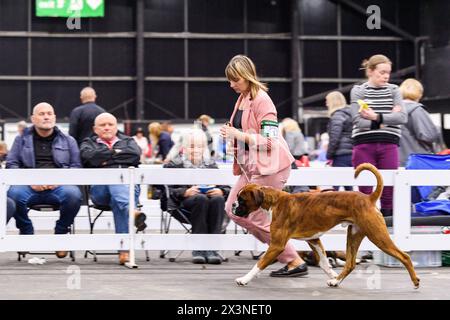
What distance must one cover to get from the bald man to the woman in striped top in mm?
4286

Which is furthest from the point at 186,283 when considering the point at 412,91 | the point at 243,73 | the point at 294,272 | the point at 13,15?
the point at 13,15

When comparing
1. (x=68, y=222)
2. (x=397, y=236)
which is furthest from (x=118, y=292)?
(x=397, y=236)

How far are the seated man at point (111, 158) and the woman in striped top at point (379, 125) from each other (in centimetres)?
208

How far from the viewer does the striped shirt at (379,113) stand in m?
8.18

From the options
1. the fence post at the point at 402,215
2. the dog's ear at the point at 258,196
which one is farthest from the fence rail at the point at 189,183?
the dog's ear at the point at 258,196

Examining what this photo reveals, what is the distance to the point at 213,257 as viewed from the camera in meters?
8.33

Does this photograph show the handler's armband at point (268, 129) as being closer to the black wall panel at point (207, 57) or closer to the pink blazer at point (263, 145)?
the pink blazer at point (263, 145)

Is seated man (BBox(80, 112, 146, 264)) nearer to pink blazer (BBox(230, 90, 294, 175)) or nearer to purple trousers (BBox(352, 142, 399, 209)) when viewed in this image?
pink blazer (BBox(230, 90, 294, 175))

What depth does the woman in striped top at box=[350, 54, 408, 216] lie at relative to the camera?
8188 mm

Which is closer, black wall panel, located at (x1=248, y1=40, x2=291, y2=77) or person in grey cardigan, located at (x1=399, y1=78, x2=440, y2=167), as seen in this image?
person in grey cardigan, located at (x1=399, y1=78, x2=440, y2=167)

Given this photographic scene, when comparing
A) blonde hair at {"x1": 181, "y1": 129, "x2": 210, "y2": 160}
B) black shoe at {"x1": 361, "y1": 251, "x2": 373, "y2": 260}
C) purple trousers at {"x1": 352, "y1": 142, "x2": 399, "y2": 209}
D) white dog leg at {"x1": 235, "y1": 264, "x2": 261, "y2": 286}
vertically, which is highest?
blonde hair at {"x1": 181, "y1": 129, "x2": 210, "y2": 160}

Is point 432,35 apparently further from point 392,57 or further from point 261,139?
point 261,139

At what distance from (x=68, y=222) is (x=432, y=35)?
20.1m

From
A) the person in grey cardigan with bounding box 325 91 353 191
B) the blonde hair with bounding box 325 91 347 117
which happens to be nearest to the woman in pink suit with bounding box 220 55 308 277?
the person in grey cardigan with bounding box 325 91 353 191
